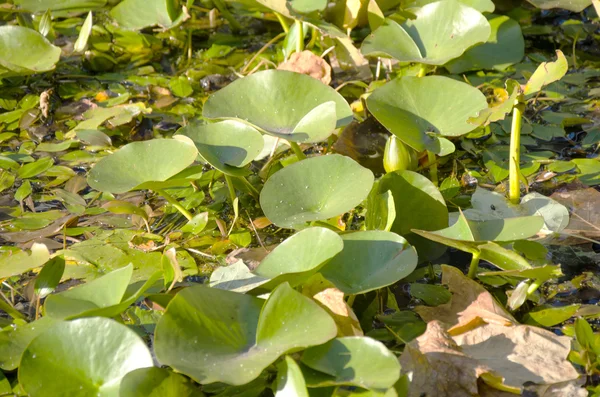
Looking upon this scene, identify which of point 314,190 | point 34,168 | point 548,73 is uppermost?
point 548,73

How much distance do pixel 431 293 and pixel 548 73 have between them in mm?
497

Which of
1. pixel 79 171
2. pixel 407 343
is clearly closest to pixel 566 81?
pixel 407 343

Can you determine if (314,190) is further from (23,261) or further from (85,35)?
(85,35)

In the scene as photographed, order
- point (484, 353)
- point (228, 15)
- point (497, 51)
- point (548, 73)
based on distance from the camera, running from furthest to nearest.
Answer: point (228, 15) < point (497, 51) < point (548, 73) < point (484, 353)

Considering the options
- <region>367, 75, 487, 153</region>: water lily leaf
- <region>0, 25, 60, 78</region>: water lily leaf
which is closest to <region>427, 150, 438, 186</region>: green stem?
<region>367, 75, 487, 153</region>: water lily leaf

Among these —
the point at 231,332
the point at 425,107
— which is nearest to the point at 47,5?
the point at 425,107

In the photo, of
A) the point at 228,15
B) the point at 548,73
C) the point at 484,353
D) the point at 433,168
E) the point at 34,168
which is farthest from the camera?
the point at 228,15

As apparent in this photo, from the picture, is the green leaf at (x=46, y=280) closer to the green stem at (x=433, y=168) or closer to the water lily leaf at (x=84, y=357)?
the water lily leaf at (x=84, y=357)

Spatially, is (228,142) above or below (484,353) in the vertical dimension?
above

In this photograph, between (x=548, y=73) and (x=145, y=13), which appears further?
(x=145, y=13)

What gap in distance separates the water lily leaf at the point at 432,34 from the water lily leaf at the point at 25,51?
0.88m

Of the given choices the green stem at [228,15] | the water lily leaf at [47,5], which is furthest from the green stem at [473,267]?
the water lily leaf at [47,5]

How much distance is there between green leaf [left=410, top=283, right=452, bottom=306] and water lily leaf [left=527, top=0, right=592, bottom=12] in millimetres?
1159

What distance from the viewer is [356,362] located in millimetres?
1009
